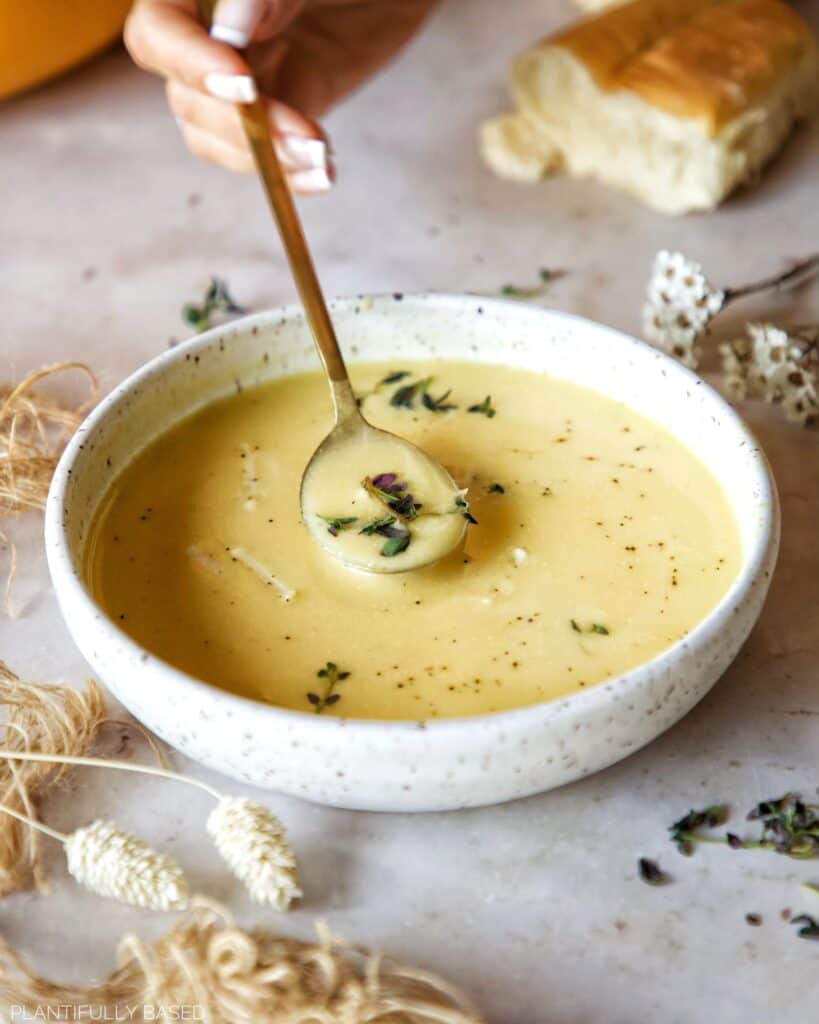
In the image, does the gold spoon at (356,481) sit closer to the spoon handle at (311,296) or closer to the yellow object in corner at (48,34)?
the spoon handle at (311,296)

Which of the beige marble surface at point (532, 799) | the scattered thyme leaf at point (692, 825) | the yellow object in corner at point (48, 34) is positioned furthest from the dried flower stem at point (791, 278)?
the yellow object in corner at point (48, 34)

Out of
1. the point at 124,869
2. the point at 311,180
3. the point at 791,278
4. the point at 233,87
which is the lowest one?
the point at 791,278

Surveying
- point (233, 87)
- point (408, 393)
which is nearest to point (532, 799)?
point (408, 393)

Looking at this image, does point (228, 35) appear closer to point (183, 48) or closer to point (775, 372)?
point (183, 48)

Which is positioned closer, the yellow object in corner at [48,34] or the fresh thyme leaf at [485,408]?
the fresh thyme leaf at [485,408]

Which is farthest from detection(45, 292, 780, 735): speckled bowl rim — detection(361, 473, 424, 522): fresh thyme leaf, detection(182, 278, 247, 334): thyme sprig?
detection(182, 278, 247, 334): thyme sprig

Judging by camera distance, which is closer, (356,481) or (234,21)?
(356,481)

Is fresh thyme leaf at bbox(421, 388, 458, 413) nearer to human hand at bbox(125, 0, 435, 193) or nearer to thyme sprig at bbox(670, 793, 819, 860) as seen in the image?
human hand at bbox(125, 0, 435, 193)

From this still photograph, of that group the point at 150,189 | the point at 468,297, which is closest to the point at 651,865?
the point at 468,297
